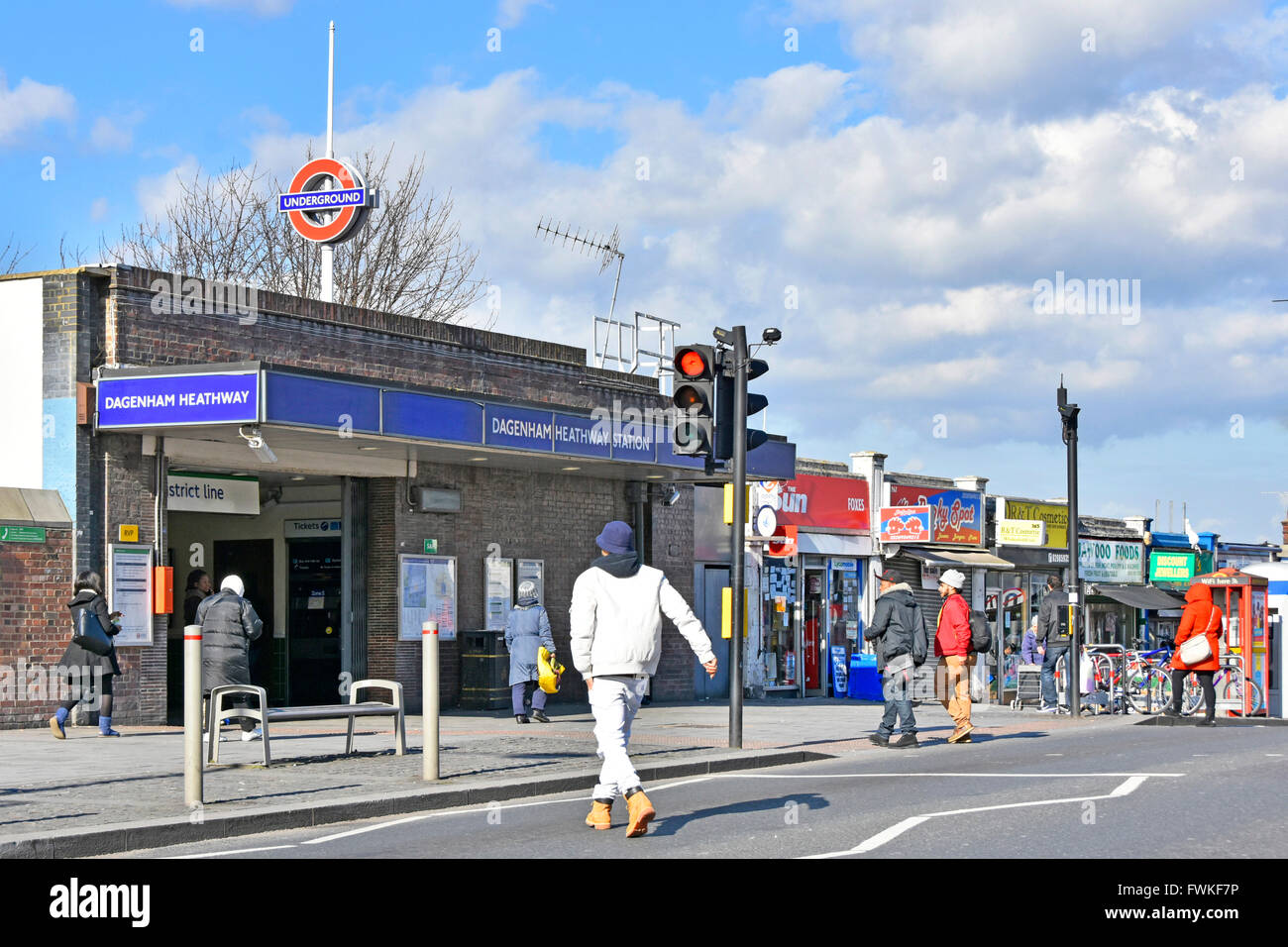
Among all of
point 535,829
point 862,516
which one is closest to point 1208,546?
point 862,516

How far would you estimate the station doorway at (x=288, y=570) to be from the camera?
829 inches

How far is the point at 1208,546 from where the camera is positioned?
44594 millimetres

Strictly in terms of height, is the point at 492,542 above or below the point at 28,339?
below

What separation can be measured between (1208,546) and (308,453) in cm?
3170

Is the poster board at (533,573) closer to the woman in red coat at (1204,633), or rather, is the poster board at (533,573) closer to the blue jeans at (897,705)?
A: the blue jeans at (897,705)

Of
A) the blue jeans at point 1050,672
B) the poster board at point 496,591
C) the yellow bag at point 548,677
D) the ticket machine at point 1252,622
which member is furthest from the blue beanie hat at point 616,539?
the ticket machine at point 1252,622

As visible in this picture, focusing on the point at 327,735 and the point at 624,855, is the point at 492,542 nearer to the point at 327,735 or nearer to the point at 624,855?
the point at 327,735

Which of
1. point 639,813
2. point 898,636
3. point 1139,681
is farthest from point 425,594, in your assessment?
point 639,813

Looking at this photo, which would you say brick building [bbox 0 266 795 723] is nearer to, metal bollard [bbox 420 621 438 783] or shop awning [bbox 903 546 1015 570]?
metal bollard [bbox 420 621 438 783]

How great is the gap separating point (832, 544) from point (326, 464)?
40.0 feet

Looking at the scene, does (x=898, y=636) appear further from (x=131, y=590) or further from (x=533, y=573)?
(x=131, y=590)

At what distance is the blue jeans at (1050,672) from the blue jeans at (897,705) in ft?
Result: 23.7

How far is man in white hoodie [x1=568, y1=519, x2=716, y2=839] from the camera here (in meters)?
9.59

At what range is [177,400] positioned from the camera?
16.7m
